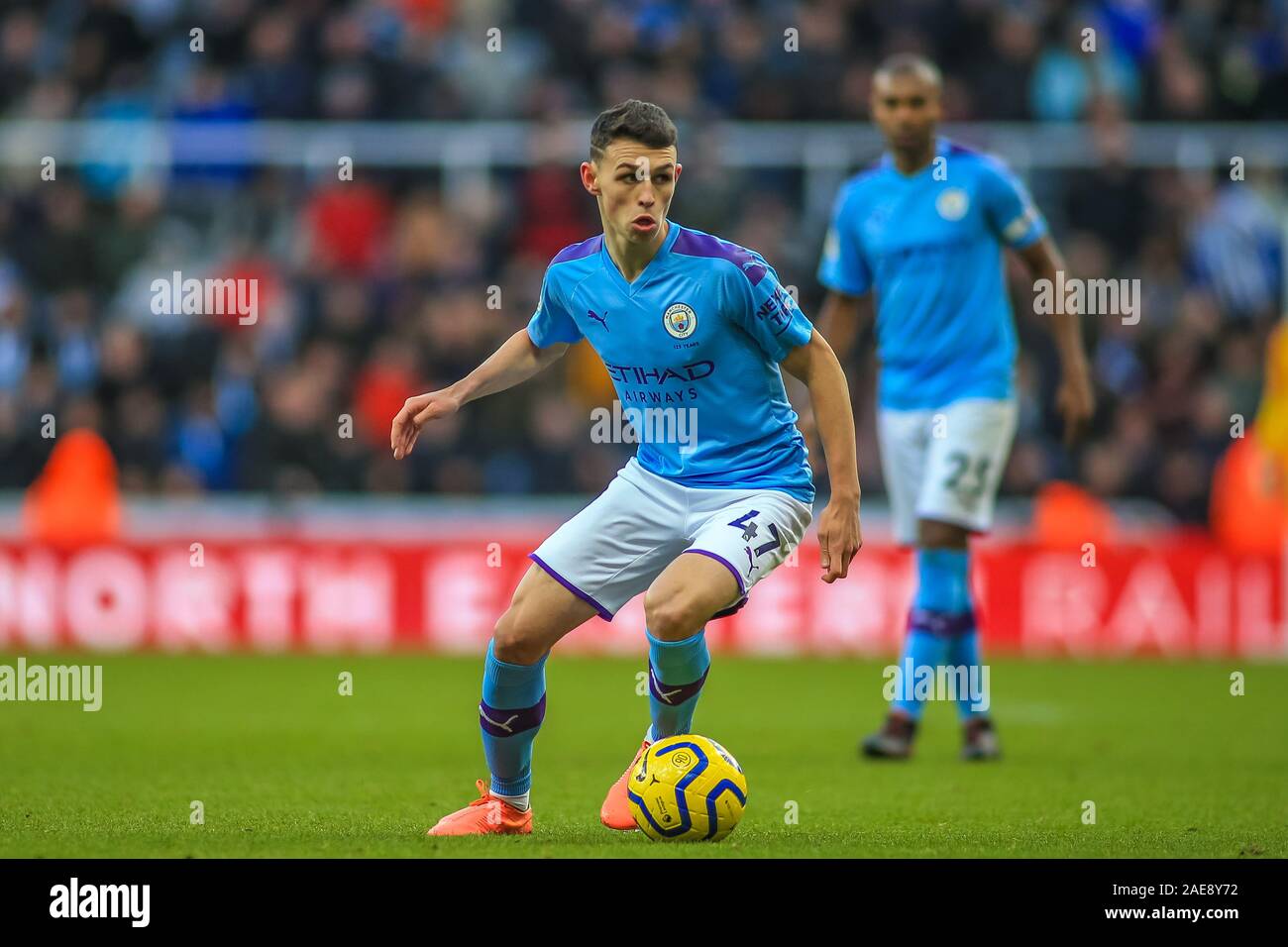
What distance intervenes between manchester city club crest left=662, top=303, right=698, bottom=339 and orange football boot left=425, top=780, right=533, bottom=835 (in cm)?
155

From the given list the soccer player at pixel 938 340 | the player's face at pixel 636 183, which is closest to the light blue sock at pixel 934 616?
the soccer player at pixel 938 340

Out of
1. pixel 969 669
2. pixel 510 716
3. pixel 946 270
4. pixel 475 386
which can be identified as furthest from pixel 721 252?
pixel 969 669

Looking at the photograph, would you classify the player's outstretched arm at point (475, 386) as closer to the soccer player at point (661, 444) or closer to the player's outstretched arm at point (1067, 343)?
the soccer player at point (661, 444)

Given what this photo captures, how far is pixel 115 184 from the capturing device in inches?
657

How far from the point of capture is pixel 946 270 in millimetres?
8906

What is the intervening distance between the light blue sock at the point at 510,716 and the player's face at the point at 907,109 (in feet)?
12.0

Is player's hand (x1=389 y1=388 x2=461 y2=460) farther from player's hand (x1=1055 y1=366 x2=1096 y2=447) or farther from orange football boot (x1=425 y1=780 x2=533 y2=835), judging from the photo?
player's hand (x1=1055 y1=366 x2=1096 y2=447)

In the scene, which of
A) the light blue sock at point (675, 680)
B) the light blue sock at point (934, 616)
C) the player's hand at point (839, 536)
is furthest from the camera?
the light blue sock at point (934, 616)

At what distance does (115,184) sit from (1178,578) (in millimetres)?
Result: 9161

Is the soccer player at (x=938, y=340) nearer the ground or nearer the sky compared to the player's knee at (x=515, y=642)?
nearer the sky

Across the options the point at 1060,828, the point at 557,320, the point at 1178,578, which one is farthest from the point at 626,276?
the point at 1178,578

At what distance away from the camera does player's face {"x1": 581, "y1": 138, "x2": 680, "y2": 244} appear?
600 centimetres

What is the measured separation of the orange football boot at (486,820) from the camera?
6.09 metres

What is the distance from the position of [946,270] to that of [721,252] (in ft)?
9.70
